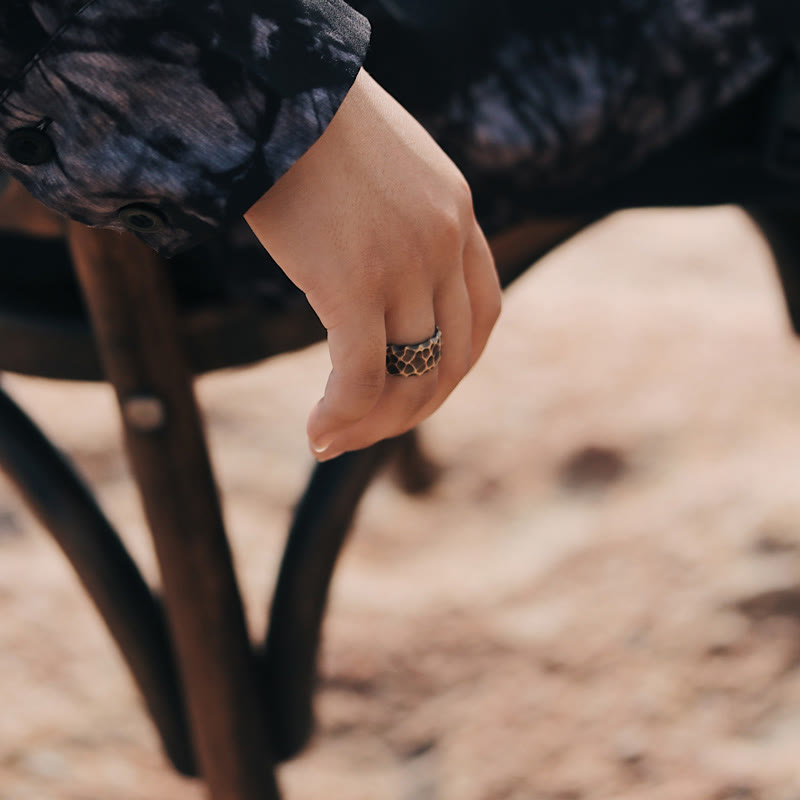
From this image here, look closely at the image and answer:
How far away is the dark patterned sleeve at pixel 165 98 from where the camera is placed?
33cm

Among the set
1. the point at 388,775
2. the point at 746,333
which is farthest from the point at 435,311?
the point at 746,333

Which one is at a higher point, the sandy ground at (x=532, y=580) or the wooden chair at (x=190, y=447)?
the wooden chair at (x=190, y=447)

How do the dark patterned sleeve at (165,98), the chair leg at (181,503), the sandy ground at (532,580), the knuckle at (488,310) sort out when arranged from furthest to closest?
the sandy ground at (532,580) → the chair leg at (181,503) → the knuckle at (488,310) → the dark patterned sleeve at (165,98)

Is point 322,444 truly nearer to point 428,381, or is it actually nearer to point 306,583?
point 428,381

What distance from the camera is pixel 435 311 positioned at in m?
0.40

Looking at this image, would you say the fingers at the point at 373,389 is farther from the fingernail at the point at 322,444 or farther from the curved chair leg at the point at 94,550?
the curved chair leg at the point at 94,550

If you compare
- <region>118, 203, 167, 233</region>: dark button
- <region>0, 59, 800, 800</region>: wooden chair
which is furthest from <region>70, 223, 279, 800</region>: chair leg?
<region>118, 203, 167, 233</region>: dark button

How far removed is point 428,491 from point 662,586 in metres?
0.33

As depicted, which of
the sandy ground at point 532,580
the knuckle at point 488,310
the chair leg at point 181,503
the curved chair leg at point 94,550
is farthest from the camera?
the sandy ground at point 532,580

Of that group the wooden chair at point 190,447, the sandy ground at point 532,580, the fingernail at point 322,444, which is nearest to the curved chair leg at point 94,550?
the wooden chair at point 190,447

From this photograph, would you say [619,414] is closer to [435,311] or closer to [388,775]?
[388,775]

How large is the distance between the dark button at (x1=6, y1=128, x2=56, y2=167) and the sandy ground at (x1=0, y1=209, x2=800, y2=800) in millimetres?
641

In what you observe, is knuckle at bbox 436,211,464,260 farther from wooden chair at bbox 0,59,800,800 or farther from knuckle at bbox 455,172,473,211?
wooden chair at bbox 0,59,800,800

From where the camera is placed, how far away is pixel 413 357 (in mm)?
397
